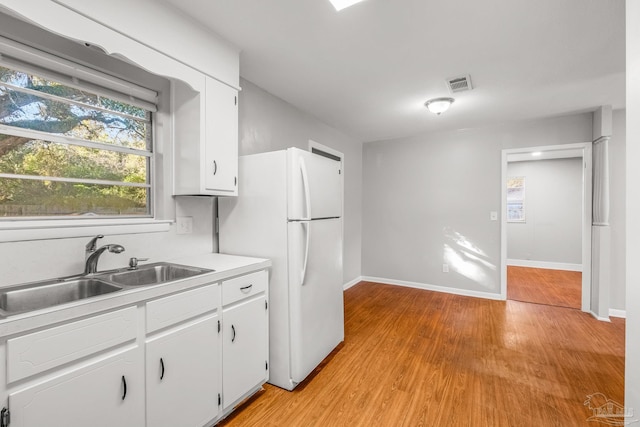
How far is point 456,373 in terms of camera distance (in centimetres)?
223

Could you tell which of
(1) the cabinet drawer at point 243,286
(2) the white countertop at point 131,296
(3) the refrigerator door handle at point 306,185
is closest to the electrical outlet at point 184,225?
(2) the white countertop at point 131,296

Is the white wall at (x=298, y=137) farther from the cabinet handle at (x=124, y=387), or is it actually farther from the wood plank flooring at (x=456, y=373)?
the cabinet handle at (x=124, y=387)

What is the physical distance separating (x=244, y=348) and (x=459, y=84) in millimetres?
2899

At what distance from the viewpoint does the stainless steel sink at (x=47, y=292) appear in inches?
49.9

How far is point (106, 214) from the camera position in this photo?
1780mm

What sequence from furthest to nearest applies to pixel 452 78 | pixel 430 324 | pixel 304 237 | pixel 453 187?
pixel 453 187
pixel 430 324
pixel 452 78
pixel 304 237

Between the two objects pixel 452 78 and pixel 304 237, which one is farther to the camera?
pixel 452 78

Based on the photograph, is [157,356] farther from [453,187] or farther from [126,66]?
[453,187]

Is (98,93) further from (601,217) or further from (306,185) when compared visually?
(601,217)

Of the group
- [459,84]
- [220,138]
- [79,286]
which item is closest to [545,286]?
[459,84]

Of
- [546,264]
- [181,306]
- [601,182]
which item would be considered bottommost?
[546,264]

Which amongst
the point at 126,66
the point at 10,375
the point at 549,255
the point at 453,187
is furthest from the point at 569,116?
the point at 10,375

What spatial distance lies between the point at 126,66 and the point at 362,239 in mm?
4037

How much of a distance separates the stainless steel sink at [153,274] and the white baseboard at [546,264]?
685 cm
